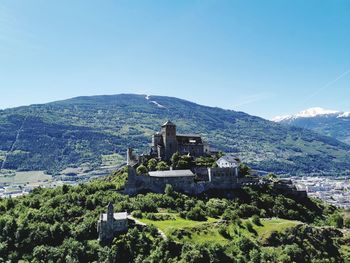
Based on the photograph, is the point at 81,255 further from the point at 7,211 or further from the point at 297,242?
the point at 297,242

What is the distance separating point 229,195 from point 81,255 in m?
50.2

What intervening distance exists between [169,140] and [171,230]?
57818 mm

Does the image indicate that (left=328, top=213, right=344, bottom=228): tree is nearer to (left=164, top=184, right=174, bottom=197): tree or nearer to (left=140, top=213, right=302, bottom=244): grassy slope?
(left=140, top=213, right=302, bottom=244): grassy slope

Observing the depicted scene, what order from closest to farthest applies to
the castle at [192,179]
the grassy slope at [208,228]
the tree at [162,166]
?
the grassy slope at [208,228] < the castle at [192,179] < the tree at [162,166]

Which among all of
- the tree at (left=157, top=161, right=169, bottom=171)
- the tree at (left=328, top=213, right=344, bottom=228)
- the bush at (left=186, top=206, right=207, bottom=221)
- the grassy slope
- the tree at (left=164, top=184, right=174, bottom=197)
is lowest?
the tree at (left=328, top=213, right=344, bottom=228)

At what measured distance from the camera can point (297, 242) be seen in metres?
110

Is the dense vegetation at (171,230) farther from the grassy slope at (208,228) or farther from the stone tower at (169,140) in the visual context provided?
the stone tower at (169,140)

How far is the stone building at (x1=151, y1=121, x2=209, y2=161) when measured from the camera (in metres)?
155

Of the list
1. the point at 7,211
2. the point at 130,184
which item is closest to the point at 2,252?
the point at 7,211

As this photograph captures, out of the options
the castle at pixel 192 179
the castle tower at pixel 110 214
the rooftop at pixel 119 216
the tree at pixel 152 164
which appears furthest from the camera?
the tree at pixel 152 164

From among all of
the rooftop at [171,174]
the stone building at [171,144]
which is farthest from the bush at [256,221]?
the stone building at [171,144]

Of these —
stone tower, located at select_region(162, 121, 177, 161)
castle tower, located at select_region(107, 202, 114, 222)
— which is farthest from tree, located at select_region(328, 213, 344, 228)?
castle tower, located at select_region(107, 202, 114, 222)

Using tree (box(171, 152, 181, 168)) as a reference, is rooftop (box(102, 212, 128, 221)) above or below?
below

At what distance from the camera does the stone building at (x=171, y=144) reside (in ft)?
508
